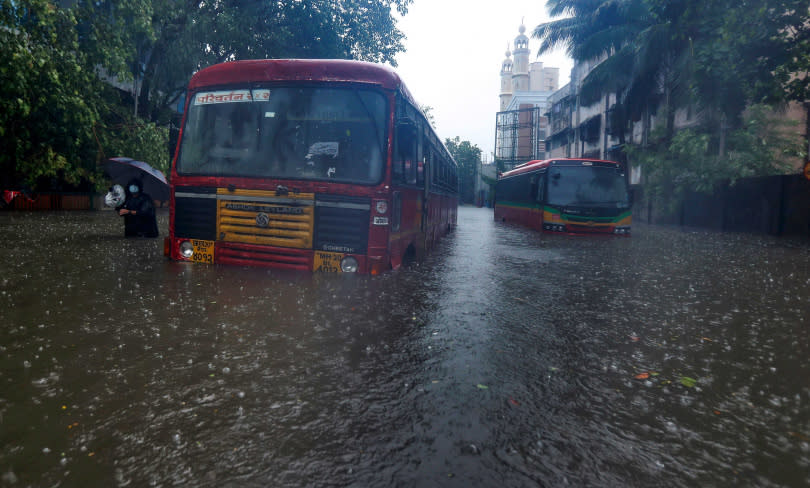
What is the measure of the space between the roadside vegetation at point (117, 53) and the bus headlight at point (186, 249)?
29.1 feet

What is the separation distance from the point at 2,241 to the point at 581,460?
12640mm

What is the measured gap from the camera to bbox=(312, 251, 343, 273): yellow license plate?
25.1ft

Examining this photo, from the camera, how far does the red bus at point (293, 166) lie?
757cm

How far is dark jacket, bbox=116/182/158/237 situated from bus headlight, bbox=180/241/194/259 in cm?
585

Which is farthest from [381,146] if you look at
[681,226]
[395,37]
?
[681,226]

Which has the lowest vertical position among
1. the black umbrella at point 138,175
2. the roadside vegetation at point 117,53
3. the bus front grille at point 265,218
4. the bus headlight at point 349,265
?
the bus headlight at point 349,265

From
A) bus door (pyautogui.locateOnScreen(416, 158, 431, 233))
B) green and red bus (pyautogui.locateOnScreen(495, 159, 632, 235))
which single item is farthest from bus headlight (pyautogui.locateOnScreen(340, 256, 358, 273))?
green and red bus (pyautogui.locateOnScreen(495, 159, 632, 235))

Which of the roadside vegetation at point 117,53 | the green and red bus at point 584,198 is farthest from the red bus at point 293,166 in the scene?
the green and red bus at point 584,198

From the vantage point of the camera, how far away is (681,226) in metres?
30.3

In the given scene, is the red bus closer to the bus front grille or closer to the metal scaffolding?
the bus front grille

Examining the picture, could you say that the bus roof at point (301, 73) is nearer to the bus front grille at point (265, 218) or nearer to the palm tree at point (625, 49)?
the bus front grille at point (265, 218)

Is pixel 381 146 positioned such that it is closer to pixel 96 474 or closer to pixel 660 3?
pixel 96 474

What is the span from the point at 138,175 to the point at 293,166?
657 centimetres

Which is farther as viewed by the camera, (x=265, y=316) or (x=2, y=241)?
(x=2, y=241)
